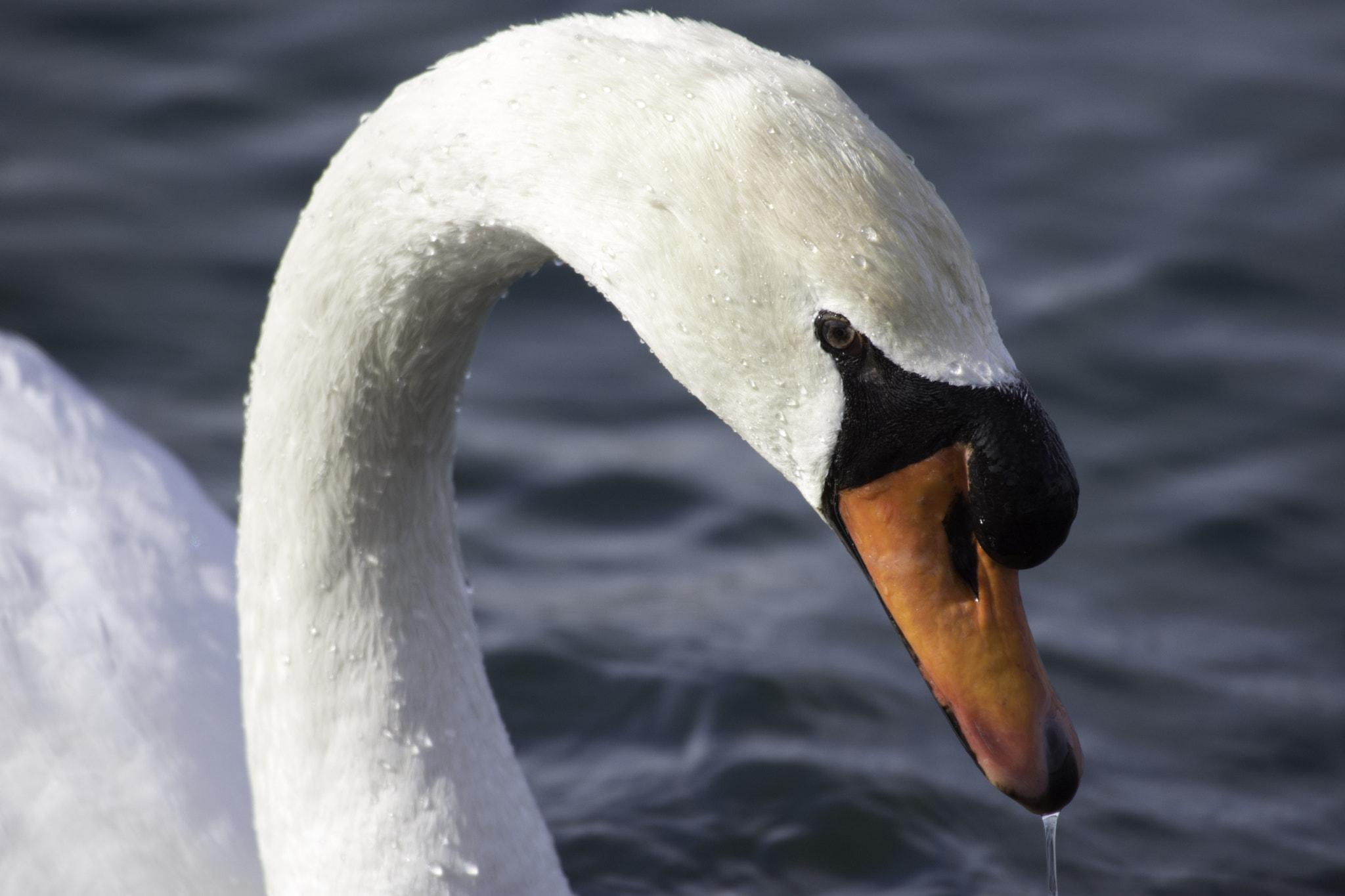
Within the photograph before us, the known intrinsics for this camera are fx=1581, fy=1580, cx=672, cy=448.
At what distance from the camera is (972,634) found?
2.65 metres

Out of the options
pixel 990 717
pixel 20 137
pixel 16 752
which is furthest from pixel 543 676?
pixel 20 137

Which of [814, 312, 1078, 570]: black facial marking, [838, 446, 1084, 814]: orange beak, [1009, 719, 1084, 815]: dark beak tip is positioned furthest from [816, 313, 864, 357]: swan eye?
[1009, 719, 1084, 815]: dark beak tip

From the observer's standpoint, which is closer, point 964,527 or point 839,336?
point 839,336

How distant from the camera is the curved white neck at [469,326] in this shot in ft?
7.96

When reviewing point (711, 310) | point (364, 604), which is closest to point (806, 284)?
point (711, 310)

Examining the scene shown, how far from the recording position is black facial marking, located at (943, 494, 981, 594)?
2.59 metres

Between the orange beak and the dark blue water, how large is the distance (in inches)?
92.3

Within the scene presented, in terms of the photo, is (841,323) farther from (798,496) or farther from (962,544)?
(798,496)

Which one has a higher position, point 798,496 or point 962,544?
point 962,544

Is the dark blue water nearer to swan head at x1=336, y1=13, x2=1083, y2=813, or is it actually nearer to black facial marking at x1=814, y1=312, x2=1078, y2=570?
swan head at x1=336, y1=13, x2=1083, y2=813

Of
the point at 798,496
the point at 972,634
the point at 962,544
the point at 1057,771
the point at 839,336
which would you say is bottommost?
the point at 798,496

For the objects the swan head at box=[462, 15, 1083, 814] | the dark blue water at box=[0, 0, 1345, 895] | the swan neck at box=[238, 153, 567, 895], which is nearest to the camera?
the swan head at box=[462, 15, 1083, 814]

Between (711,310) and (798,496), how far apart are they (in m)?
3.95

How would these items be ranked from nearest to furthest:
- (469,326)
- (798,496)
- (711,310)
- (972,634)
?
(711,310)
(972,634)
(469,326)
(798,496)
